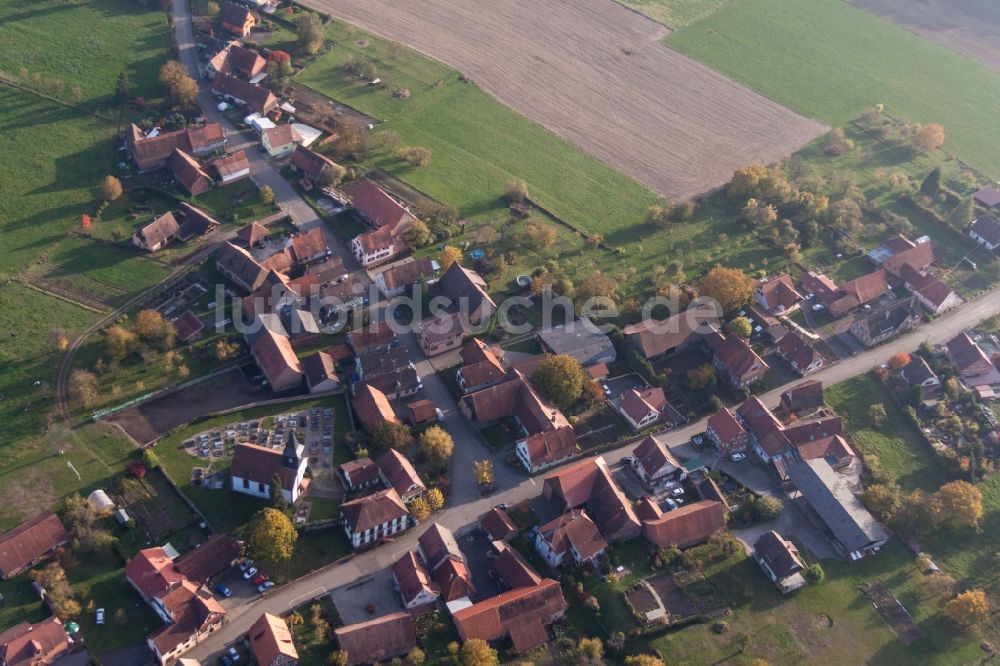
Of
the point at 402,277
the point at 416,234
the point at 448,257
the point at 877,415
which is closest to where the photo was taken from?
the point at 877,415

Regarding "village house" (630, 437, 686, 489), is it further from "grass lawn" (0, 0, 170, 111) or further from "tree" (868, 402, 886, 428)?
"grass lawn" (0, 0, 170, 111)

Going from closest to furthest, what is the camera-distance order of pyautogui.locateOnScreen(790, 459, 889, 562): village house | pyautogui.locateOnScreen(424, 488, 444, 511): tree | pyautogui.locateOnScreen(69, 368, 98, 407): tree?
pyautogui.locateOnScreen(424, 488, 444, 511): tree → pyautogui.locateOnScreen(790, 459, 889, 562): village house → pyautogui.locateOnScreen(69, 368, 98, 407): tree

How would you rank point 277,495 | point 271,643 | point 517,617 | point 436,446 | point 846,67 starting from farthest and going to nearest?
point 846,67 → point 436,446 → point 277,495 → point 517,617 → point 271,643

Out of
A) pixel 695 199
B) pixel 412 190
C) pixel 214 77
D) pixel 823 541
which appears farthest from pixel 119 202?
pixel 823 541

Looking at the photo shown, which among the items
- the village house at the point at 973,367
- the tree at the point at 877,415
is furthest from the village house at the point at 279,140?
the village house at the point at 973,367

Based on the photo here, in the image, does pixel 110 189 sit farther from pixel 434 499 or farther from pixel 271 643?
pixel 271 643

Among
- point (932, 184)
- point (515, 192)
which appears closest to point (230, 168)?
point (515, 192)

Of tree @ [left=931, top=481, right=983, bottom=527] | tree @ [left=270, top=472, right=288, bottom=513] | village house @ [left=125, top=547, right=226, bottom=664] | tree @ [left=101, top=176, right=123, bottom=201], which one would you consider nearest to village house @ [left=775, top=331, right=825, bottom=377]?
tree @ [left=931, top=481, right=983, bottom=527]
